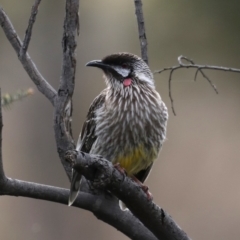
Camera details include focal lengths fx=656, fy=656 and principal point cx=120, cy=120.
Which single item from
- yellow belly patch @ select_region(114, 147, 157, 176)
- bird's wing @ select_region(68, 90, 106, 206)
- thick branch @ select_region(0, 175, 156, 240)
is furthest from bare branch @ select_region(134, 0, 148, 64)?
thick branch @ select_region(0, 175, 156, 240)

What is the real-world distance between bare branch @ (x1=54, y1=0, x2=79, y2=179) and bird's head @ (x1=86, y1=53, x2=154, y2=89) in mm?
448

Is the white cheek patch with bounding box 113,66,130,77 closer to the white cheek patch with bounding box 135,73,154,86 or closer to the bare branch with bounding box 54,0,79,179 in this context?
the white cheek patch with bounding box 135,73,154,86

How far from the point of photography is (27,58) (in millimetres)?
3211

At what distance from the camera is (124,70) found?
11.6 ft

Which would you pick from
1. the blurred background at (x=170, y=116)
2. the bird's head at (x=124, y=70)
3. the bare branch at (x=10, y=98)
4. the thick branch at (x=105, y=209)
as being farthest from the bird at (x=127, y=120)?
the blurred background at (x=170, y=116)

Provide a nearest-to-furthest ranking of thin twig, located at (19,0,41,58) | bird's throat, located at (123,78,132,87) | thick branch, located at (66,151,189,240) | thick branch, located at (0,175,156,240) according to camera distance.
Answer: thick branch, located at (66,151,189,240) → thick branch, located at (0,175,156,240) → thin twig, located at (19,0,41,58) → bird's throat, located at (123,78,132,87)

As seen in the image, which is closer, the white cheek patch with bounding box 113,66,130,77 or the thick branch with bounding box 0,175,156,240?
the thick branch with bounding box 0,175,156,240

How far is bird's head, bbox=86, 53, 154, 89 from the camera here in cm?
350

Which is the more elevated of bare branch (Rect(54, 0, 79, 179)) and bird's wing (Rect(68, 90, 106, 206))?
bare branch (Rect(54, 0, 79, 179))

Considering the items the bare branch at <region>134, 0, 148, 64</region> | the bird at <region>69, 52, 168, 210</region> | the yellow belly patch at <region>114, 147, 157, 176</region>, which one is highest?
the bare branch at <region>134, 0, 148, 64</region>

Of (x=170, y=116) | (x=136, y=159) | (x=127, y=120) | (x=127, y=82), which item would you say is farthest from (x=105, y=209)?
(x=170, y=116)

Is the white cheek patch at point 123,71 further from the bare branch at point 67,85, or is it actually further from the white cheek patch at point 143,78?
the bare branch at point 67,85

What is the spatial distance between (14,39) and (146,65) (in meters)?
0.71

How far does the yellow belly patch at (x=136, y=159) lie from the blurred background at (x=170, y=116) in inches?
137
